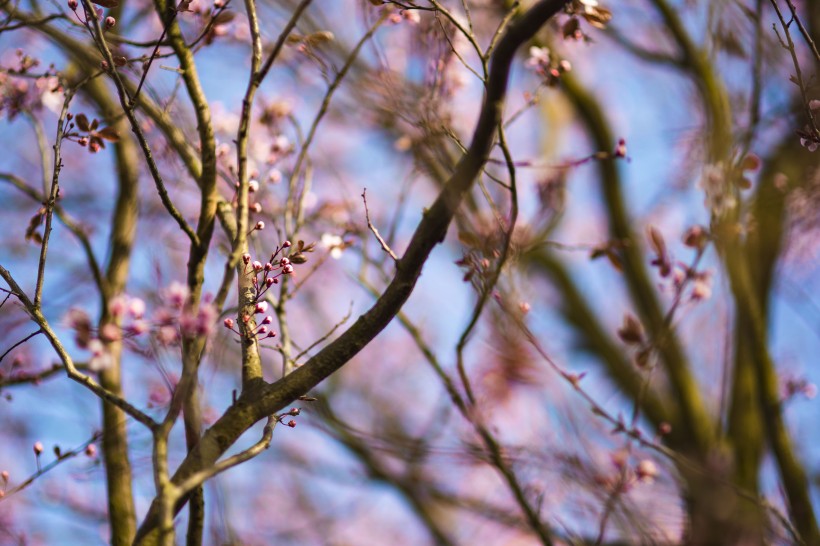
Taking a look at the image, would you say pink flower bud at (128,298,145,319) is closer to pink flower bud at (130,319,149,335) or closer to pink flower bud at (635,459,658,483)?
pink flower bud at (130,319,149,335)

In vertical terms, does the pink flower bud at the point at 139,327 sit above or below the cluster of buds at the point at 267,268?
below

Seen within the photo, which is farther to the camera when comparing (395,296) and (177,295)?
(395,296)

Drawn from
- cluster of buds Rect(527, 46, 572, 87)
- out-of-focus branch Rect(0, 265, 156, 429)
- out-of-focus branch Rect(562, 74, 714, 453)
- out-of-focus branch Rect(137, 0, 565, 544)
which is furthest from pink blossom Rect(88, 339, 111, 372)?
out-of-focus branch Rect(562, 74, 714, 453)

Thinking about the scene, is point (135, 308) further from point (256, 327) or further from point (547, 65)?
point (547, 65)

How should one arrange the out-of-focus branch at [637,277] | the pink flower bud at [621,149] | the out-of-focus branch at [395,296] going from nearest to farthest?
1. the out-of-focus branch at [395,296]
2. the pink flower bud at [621,149]
3. the out-of-focus branch at [637,277]

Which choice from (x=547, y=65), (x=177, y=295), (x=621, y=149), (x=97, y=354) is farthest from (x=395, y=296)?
(x=547, y=65)

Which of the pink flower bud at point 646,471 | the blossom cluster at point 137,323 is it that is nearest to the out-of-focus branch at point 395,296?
the blossom cluster at point 137,323

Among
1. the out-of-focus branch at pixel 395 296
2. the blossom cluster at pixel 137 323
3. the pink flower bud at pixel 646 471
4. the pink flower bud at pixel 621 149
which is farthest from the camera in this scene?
the pink flower bud at pixel 646 471

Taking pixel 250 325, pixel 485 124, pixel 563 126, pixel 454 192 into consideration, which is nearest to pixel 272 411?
pixel 250 325

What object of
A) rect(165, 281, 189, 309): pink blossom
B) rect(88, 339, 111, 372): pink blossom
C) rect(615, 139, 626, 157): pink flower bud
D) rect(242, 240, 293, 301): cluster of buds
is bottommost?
rect(88, 339, 111, 372): pink blossom

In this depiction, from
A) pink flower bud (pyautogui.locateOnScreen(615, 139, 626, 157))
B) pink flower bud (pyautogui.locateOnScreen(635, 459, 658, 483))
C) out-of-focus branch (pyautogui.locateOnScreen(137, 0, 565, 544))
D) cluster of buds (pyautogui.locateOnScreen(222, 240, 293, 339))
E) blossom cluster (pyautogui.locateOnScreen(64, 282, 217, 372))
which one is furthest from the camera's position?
pink flower bud (pyautogui.locateOnScreen(635, 459, 658, 483))

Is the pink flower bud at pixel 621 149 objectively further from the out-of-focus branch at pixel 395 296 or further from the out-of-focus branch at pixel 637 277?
the out-of-focus branch at pixel 637 277

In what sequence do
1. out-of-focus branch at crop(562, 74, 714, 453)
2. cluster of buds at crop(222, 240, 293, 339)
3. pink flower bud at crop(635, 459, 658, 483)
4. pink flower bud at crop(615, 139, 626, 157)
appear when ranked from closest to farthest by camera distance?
cluster of buds at crop(222, 240, 293, 339) < pink flower bud at crop(615, 139, 626, 157) < pink flower bud at crop(635, 459, 658, 483) < out-of-focus branch at crop(562, 74, 714, 453)

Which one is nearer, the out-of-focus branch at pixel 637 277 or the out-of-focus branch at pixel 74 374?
the out-of-focus branch at pixel 74 374
